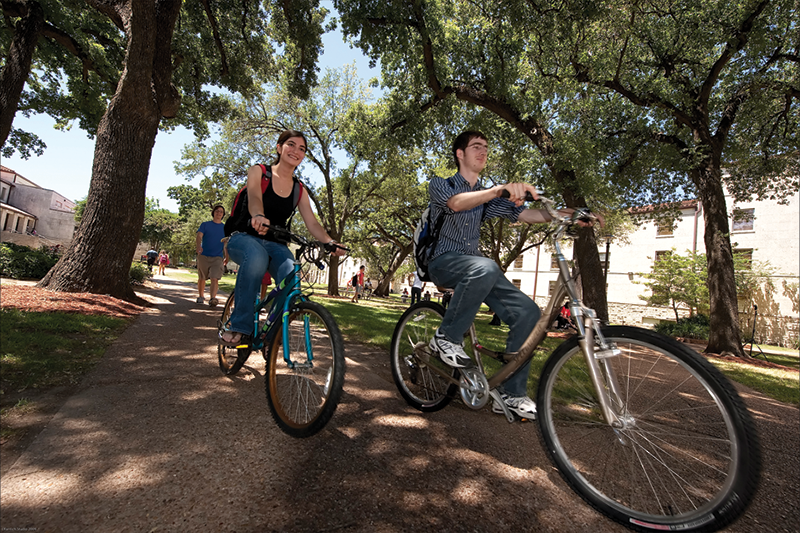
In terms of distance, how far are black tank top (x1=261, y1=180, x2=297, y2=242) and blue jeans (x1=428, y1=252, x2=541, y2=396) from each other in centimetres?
153

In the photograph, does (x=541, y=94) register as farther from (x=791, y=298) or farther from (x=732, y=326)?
(x=791, y=298)

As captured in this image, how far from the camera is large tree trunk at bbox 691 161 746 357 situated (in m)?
10.8

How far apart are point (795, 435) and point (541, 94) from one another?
10.3 metres

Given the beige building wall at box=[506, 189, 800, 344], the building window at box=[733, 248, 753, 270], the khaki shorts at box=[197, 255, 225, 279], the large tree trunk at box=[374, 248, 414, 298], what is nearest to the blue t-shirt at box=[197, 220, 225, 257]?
the khaki shorts at box=[197, 255, 225, 279]

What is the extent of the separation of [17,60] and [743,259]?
35.8 meters

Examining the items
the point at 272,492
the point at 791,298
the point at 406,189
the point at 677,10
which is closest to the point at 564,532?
the point at 272,492

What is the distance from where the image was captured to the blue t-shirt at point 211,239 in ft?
24.0

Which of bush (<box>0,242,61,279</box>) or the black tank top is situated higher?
the black tank top

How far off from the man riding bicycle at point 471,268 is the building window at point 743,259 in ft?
96.8

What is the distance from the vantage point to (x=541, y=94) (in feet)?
37.3

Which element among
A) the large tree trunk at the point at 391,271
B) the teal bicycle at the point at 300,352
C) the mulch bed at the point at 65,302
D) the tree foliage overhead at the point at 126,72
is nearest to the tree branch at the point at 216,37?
the tree foliage overhead at the point at 126,72

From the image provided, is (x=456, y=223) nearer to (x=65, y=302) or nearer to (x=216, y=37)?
(x=65, y=302)

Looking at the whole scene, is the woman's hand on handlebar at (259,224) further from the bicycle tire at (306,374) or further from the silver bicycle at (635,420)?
the silver bicycle at (635,420)

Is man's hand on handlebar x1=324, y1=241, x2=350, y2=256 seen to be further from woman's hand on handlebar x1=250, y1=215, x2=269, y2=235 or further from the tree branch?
the tree branch
